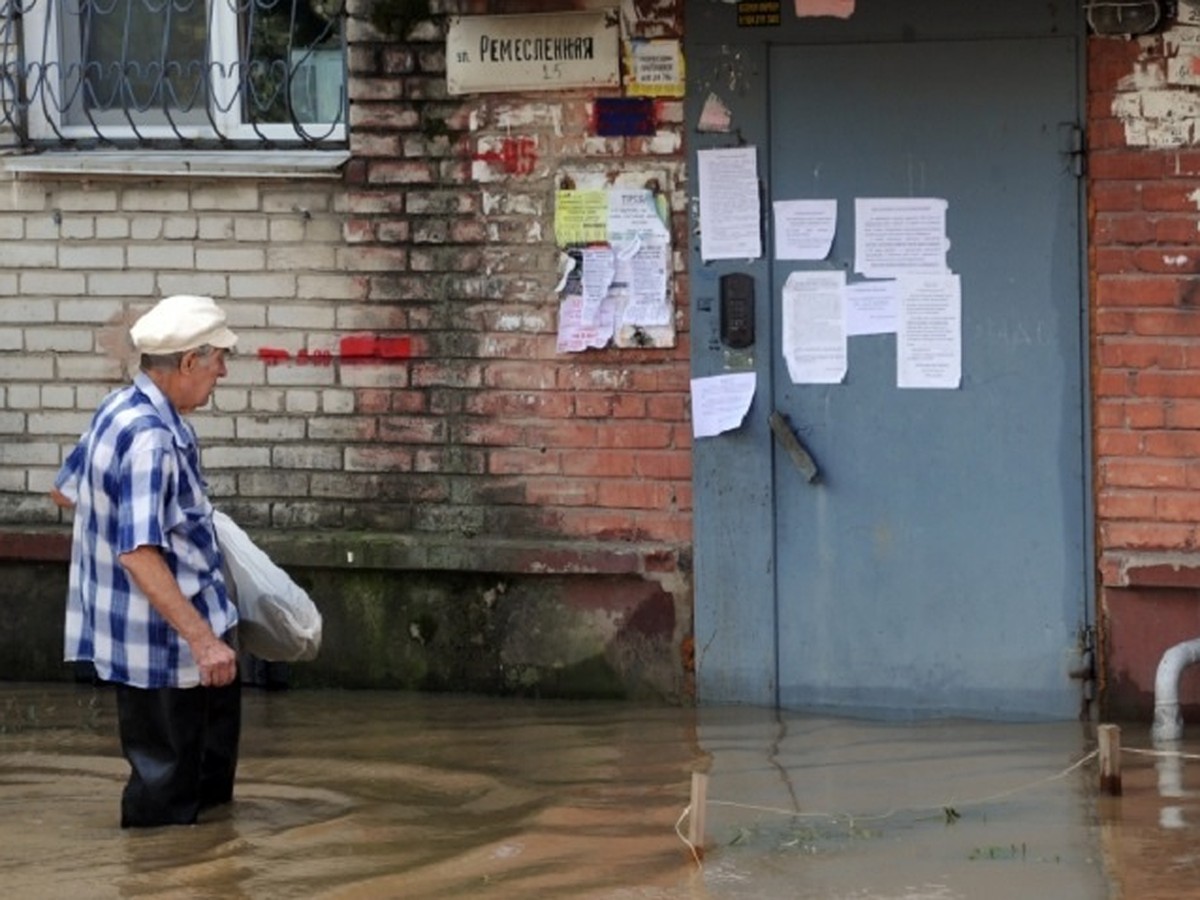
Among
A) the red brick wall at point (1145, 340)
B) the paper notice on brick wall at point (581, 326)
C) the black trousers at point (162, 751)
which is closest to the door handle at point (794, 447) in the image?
the paper notice on brick wall at point (581, 326)

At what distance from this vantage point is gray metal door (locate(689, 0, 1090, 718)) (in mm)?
7871

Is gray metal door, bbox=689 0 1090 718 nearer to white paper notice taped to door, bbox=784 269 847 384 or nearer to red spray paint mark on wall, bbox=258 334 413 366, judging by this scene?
white paper notice taped to door, bbox=784 269 847 384

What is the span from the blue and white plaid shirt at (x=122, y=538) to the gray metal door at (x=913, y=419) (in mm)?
2198

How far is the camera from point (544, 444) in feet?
27.6

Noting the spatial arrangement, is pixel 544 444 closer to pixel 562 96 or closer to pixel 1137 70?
pixel 562 96

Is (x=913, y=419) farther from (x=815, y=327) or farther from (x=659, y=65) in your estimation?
(x=659, y=65)

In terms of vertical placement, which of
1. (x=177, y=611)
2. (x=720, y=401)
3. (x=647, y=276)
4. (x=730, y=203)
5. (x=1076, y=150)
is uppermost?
(x=1076, y=150)

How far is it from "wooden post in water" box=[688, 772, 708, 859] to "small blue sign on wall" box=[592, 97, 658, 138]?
8.69 feet

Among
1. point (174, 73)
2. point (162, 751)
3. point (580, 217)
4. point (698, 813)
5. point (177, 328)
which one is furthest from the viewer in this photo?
point (174, 73)

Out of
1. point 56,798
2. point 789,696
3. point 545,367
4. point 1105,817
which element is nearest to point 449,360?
point 545,367

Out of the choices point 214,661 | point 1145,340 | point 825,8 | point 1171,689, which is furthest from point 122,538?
point 1145,340

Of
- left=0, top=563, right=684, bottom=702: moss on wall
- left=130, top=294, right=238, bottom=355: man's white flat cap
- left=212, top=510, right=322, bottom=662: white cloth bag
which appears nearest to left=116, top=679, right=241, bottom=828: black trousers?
left=212, top=510, right=322, bottom=662: white cloth bag

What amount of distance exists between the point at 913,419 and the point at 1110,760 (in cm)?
155

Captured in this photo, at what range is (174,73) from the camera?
8.87 meters
